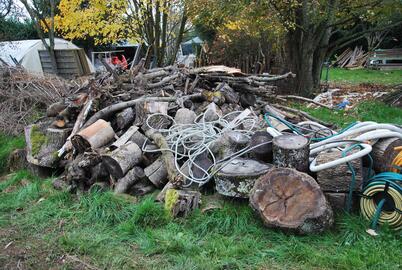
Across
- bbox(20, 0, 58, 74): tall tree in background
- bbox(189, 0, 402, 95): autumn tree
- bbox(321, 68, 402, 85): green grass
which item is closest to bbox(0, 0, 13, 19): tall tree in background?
bbox(20, 0, 58, 74): tall tree in background

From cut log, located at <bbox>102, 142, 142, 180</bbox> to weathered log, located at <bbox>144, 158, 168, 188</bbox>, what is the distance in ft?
0.72

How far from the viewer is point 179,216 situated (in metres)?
3.92

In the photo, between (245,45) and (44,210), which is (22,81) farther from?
(245,45)

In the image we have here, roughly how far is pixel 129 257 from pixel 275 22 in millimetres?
7874

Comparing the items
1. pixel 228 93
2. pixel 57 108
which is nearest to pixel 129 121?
pixel 57 108

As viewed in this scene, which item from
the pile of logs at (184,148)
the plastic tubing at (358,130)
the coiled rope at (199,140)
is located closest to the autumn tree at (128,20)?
the pile of logs at (184,148)

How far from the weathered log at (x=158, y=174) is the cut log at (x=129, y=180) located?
0.09m

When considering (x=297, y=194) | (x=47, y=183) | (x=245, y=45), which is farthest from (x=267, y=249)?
(x=245, y=45)

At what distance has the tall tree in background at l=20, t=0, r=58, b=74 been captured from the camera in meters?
11.1

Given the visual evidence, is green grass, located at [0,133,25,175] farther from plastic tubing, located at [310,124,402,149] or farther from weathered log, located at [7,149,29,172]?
plastic tubing, located at [310,124,402,149]

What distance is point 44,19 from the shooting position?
12031 millimetres

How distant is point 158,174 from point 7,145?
349cm

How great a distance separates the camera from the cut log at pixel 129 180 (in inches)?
178

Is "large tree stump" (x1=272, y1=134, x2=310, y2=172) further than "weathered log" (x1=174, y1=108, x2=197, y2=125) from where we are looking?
No
